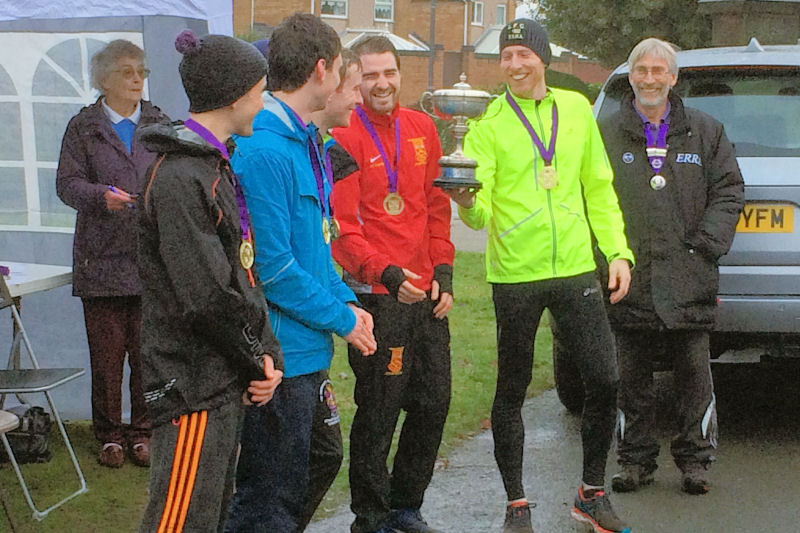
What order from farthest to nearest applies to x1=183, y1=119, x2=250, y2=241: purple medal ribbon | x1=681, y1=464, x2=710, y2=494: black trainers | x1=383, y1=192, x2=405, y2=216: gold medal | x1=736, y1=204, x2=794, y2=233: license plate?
x1=736, y1=204, x2=794, y2=233: license plate → x1=681, y1=464, x2=710, y2=494: black trainers → x1=383, y1=192, x2=405, y2=216: gold medal → x1=183, y1=119, x2=250, y2=241: purple medal ribbon

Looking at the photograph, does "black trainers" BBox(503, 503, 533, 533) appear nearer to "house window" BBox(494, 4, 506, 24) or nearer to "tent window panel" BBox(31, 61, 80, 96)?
"tent window panel" BBox(31, 61, 80, 96)

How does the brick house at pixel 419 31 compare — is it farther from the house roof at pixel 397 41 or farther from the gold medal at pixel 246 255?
the gold medal at pixel 246 255

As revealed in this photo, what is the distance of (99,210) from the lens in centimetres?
587

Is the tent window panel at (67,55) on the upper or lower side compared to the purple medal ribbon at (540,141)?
upper

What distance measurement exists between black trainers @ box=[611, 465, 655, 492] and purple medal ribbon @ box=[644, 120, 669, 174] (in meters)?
1.42

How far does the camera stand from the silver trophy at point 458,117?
4438 mm

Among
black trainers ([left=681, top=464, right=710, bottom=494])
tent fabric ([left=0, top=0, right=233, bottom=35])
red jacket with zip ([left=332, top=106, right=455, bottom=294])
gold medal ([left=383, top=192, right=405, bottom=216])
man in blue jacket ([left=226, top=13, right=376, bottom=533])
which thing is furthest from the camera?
tent fabric ([left=0, top=0, right=233, bottom=35])

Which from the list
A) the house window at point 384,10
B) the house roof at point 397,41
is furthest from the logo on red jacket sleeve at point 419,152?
the house window at point 384,10

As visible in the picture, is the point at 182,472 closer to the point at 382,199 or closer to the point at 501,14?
the point at 382,199

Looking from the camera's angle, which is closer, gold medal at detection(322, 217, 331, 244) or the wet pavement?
gold medal at detection(322, 217, 331, 244)

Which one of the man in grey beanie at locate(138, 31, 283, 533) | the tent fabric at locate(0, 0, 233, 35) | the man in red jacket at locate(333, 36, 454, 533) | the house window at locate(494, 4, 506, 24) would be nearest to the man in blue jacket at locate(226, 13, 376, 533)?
the man in grey beanie at locate(138, 31, 283, 533)

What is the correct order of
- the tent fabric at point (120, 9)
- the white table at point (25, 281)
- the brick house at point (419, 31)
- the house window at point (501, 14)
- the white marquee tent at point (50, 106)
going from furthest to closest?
1. the house window at point (501, 14)
2. the brick house at point (419, 31)
3. the white marquee tent at point (50, 106)
4. the tent fabric at point (120, 9)
5. the white table at point (25, 281)

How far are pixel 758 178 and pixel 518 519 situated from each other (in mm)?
2269

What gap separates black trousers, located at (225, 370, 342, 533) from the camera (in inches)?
144
